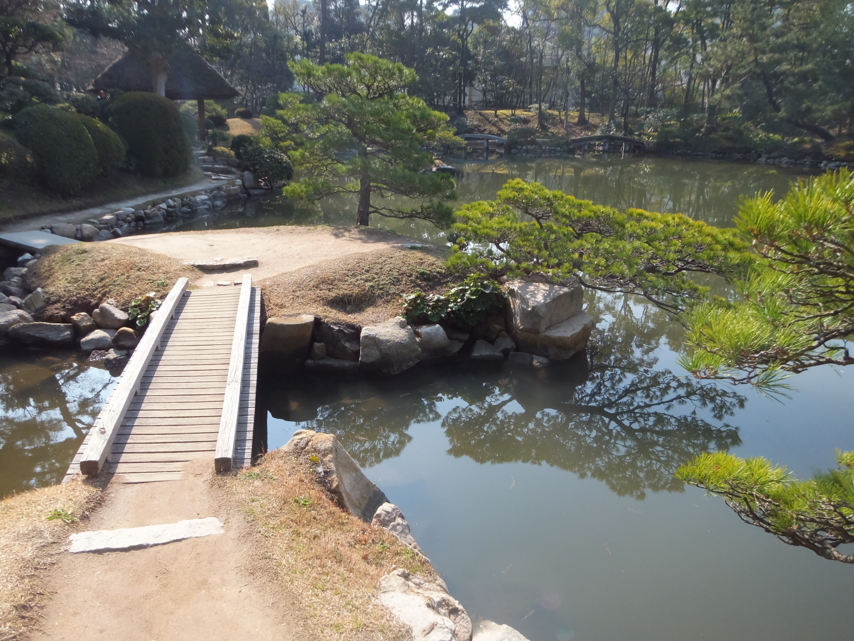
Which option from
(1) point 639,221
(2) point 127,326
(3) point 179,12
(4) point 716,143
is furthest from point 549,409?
(4) point 716,143

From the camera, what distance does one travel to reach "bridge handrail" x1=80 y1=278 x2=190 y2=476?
3656 millimetres

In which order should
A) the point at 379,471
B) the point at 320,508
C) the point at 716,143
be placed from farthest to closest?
the point at 716,143
the point at 379,471
the point at 320,508

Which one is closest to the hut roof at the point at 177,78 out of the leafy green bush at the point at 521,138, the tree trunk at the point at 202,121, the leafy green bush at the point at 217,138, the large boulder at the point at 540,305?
the tree trunk at the point at 202,121

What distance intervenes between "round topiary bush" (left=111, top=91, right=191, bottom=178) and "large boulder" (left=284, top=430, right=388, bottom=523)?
13.6 metres

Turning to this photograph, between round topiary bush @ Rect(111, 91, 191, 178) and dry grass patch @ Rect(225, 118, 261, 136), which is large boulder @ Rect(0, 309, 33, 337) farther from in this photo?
dry grass patch @ Rect(225, 118, 261, 136)

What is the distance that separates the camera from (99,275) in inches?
308

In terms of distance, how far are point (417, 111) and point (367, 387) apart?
5802 millimetres

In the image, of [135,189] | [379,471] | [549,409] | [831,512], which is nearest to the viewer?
[831,512]

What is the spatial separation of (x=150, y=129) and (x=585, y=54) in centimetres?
3091

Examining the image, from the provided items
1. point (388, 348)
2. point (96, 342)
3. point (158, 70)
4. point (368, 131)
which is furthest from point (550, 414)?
point (158, 70)

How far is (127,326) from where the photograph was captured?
23.4 ft

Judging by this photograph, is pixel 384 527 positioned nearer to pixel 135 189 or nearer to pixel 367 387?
pixel 367 387

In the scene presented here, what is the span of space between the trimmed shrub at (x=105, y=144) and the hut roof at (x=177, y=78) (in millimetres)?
6789

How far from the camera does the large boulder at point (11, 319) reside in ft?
23.3
